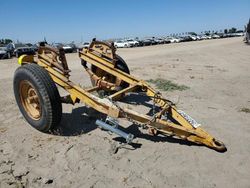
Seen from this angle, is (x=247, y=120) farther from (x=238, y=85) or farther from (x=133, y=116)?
(x=238, y=85)

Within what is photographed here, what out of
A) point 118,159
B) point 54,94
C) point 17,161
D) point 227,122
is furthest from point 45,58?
point 227,122

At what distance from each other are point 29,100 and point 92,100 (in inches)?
52.3

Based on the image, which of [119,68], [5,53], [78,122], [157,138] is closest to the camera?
[157,138]

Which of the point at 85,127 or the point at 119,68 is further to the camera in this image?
the point at 119,68

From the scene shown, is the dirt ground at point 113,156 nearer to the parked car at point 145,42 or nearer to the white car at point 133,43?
the white car at point 133,43

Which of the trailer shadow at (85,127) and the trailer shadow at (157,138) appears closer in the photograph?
the trailer shadow at (157,138)

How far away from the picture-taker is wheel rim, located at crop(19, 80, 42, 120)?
17.1 ft

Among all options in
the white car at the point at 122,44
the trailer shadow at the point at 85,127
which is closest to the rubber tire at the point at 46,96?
the trailer shadow at the point at 85,127

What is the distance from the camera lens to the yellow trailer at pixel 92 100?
431 centimetres

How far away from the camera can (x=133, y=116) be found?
14.3 feet

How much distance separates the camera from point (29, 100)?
534 centimetres

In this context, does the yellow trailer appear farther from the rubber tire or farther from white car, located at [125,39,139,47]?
white car, located at [125,39,139,47]

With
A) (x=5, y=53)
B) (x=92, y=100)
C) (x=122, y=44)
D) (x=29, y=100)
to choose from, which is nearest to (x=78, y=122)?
(x=29, y=100)

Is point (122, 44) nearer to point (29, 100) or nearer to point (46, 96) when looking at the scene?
point (29, 100)
